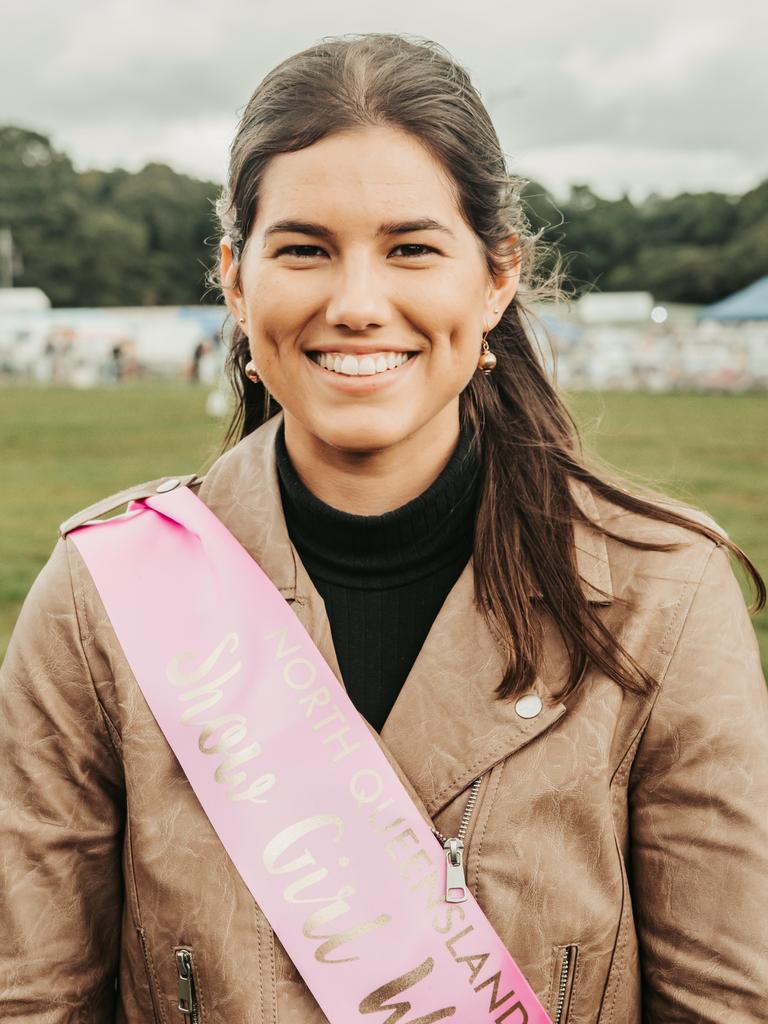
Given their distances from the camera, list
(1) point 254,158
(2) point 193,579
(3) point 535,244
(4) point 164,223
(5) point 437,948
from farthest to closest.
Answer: (4) point 164,223 < (3) point 535,244 < (2) point 193,579 < (1) point 254,158 < (5) point 437,948

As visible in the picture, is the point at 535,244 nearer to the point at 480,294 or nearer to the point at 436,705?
the point at 480,294

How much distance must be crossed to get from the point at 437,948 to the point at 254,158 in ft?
4.53

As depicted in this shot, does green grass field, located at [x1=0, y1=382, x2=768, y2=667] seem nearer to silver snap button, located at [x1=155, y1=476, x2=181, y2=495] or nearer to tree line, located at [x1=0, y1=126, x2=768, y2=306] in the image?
silver snap button, located at [x1=155, y1=476, x2=181, y2=495]

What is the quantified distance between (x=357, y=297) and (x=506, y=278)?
1.34ft

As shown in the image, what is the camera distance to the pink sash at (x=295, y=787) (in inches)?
76.7

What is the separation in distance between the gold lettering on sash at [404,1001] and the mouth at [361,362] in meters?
0.99

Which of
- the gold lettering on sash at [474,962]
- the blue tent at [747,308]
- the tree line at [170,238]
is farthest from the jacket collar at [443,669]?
the tree line at [170,238]

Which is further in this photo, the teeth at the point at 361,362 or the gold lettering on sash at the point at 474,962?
the teeth at the point at 361,362

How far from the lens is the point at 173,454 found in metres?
14.8

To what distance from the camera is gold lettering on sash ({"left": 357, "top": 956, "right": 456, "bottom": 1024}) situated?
1949mm

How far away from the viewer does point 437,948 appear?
1.95 metres

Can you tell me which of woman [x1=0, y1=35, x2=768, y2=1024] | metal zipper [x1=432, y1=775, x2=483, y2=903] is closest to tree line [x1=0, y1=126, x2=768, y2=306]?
woman [x1=0, y1=35, x2=768, y2=1024]

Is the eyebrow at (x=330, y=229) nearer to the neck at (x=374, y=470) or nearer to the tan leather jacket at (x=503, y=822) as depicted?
the neck at (x=374, y=470)

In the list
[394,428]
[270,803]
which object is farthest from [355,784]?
[394,428]
